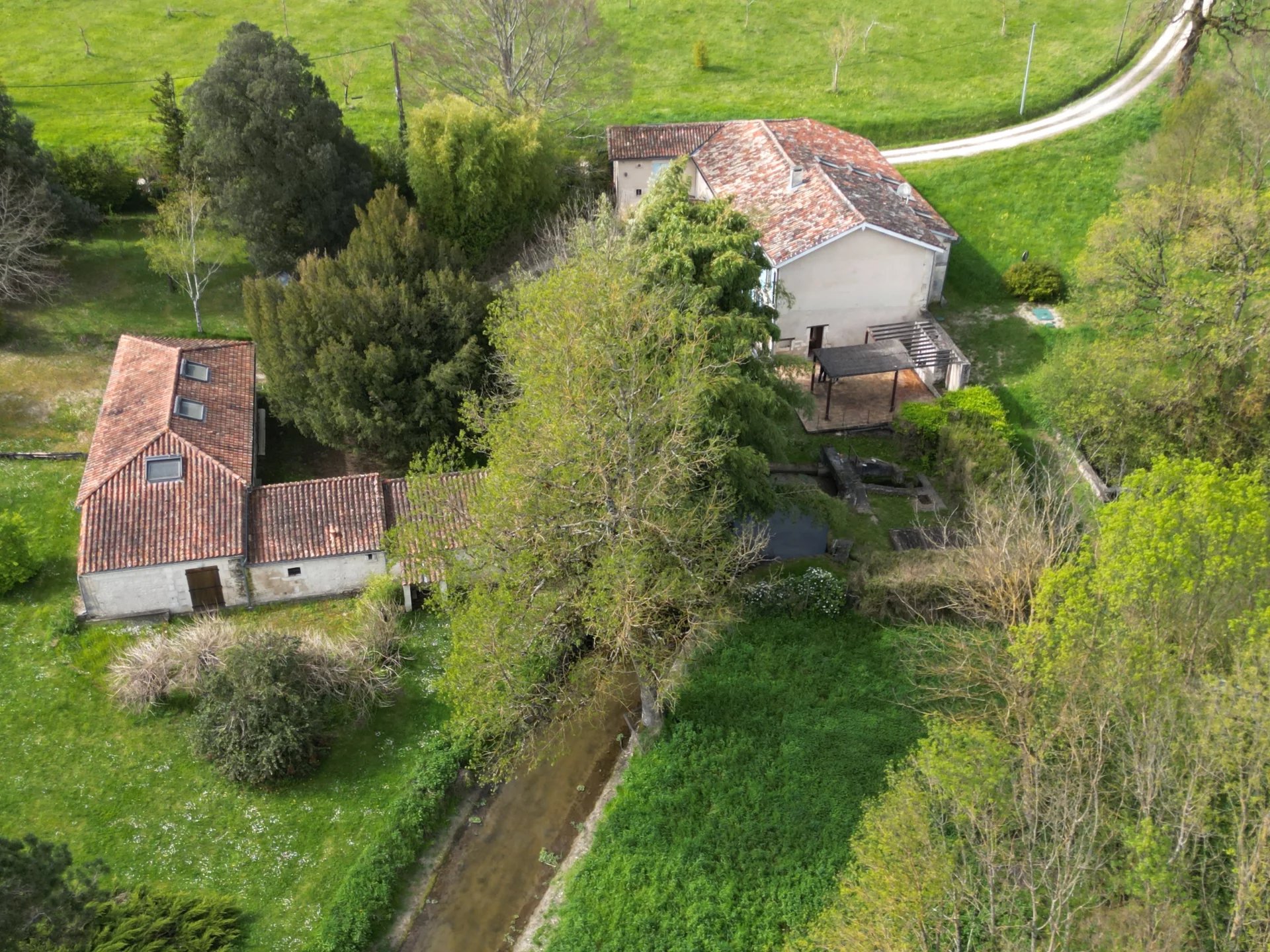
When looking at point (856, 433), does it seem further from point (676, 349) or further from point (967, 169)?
point (967, 169)

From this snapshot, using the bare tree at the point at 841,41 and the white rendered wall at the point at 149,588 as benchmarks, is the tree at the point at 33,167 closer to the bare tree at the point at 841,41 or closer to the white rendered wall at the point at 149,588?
the white rendered wall at the point at 149,588

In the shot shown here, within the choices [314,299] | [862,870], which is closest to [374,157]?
[314,299]

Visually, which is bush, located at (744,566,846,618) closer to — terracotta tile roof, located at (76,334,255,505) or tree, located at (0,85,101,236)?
terracotta tile roof, located at (76,334,255,505)

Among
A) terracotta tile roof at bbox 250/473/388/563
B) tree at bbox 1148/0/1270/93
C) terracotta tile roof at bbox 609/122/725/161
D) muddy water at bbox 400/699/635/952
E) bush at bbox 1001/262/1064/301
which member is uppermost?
tree at bbox 1148/0/1270/93

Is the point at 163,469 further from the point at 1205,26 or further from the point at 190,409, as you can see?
Result: the point at 1205,26

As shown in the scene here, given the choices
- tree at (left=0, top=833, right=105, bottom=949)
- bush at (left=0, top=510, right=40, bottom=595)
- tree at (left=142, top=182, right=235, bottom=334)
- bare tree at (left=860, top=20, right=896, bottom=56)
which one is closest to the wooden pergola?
tree at (left=142, top=182, right=235, bottom=334)

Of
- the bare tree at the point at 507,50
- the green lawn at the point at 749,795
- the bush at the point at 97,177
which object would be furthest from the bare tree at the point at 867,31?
the green lawn at the point at 749,795

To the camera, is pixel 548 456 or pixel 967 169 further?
pixel 967 169
